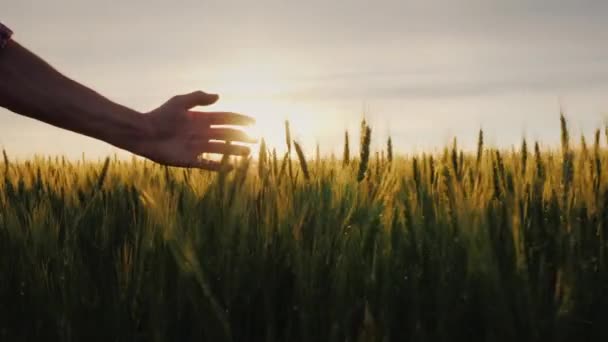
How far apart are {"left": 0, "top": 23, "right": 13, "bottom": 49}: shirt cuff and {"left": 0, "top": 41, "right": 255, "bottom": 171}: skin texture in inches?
1.0

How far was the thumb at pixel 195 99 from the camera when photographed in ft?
7.36

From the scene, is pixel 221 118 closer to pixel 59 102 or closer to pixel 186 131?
pixel 186 131

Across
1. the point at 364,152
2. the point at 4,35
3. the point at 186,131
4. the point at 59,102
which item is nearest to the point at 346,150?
the point at 364,152

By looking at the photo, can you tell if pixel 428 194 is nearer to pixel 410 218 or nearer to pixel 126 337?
pixel 410 218

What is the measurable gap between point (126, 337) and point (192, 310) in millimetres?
118

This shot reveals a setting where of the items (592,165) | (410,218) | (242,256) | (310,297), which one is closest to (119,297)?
(242,256)

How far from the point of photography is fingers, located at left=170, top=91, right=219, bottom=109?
2244 millimetres

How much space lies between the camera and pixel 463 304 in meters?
1.12

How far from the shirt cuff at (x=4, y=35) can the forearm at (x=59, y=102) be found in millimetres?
24

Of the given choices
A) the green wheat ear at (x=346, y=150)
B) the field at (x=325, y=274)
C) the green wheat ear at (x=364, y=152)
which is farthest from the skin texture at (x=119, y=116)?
the field at (x=325, y=274)

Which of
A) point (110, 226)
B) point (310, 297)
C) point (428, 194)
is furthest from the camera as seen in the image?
point (110, 226)

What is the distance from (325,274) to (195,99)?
122 centimetres

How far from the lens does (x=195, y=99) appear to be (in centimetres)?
226

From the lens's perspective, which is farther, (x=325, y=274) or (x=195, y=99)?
(x=195, y=99)
